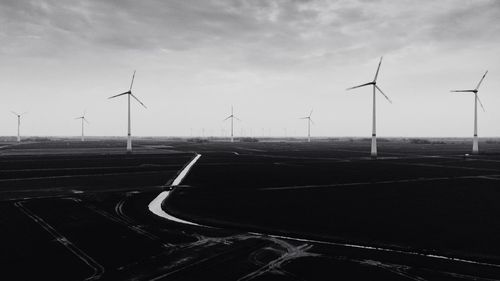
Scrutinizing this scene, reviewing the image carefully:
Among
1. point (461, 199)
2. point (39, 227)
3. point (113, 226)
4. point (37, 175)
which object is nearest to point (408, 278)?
point (113, 226)

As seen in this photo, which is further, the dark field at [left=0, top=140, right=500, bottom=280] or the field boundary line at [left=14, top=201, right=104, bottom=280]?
the dark field at [left=0, top=140, right=500, bottom=280]

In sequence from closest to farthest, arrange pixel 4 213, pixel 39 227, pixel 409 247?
pixel 409 247, pixel 39 227, pixel 4 213

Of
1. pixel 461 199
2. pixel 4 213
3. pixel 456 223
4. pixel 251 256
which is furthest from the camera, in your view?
pixel 461 199

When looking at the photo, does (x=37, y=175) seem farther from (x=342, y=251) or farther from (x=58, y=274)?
(x=342, y=251)

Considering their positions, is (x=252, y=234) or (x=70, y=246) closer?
(x=70, y=246)

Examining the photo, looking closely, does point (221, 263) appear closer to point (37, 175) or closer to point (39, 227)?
point (39, 227)

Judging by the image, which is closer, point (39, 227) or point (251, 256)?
point (251, 256)

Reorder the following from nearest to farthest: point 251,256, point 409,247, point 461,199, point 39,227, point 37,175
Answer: point 251,256, point 409,247, point 39,227, point 461,199, point 37,175

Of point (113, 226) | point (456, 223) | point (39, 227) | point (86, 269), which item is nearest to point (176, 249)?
point (86, 269)

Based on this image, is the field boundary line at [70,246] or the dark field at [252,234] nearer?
the field boundary line at [70,246]

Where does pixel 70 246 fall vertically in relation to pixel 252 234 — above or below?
above
